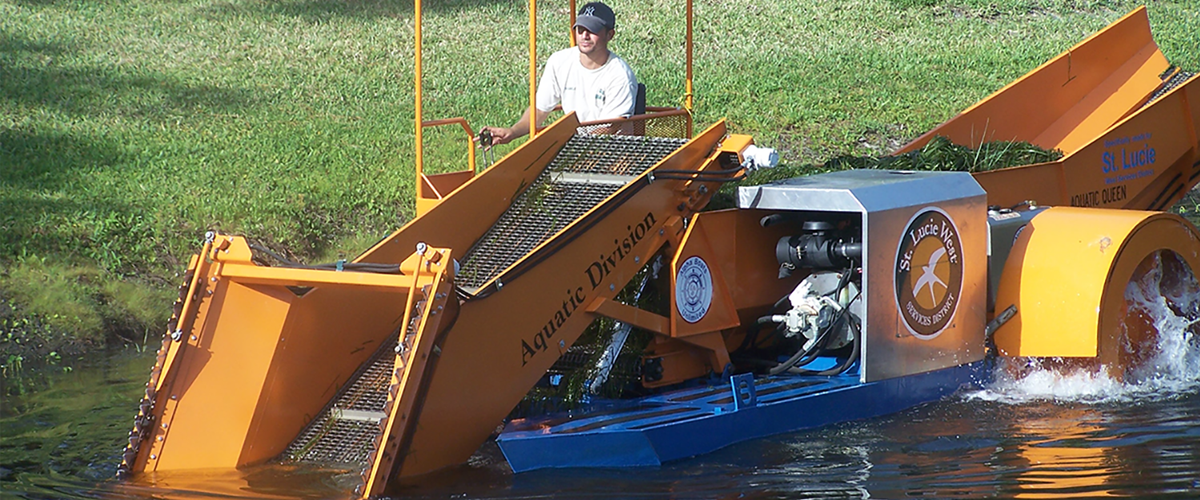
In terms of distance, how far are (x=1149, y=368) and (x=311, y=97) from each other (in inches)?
380

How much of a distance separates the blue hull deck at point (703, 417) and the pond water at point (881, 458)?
0.20 ft

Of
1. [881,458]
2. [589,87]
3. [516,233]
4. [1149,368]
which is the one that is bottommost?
[881,458]

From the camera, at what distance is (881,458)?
605 centimetres

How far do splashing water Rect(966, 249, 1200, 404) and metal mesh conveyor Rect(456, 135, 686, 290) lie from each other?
2.13 metres

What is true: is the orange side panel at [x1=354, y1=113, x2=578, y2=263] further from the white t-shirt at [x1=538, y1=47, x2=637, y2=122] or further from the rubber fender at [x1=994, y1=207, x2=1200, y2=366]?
the rubber fender at [x1=994, y1=207, x2=1200, y2=366]

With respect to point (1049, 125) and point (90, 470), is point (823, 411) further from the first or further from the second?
point (1049, 125)

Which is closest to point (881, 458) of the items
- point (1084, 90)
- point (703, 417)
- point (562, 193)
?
point (703, 417)

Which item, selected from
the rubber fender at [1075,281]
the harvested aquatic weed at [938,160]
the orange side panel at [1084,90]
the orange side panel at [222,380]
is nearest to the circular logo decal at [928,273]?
the rubber fender at [1075,281]

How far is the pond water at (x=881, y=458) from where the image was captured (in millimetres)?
5523

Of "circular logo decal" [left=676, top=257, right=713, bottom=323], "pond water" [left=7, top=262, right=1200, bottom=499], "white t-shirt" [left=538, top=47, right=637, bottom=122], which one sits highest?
"white t-shirt" [left=538, top=47, right=637, bottom=122]

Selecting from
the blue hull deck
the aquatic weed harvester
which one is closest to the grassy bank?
the aquatic weed harvester

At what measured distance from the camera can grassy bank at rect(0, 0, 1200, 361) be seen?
9992 millimetres

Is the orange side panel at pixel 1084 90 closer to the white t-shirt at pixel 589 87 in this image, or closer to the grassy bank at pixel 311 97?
the grassy bank at pixel 311 97

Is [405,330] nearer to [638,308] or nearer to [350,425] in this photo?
[350,425]
